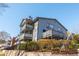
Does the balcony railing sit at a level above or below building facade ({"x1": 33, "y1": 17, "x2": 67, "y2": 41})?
below

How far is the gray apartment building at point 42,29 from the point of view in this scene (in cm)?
275

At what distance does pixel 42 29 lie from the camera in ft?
9.05

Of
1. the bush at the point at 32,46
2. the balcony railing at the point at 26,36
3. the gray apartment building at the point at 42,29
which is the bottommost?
the bush at the point at 32,46

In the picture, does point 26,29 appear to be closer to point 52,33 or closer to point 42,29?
point 42,29

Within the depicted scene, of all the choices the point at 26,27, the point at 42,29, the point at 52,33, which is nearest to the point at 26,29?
the point at 26,27

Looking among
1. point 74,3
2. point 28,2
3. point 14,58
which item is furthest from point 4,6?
point 74,3

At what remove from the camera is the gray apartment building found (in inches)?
108

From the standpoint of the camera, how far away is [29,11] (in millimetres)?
2775

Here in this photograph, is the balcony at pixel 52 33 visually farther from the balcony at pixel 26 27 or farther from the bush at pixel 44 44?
the balcony at pixel 26 27

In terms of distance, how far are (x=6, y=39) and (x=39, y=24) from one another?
1.43 ft

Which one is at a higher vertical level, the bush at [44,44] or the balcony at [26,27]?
the balcony at [26,27]

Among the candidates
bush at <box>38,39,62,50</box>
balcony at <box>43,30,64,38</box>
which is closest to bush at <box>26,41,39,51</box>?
bush at <box>38,39,62,50</box>

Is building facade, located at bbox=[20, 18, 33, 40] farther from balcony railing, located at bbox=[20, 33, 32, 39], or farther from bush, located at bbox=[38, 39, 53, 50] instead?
bush, located at bbox=[38, 39, 53, 50]

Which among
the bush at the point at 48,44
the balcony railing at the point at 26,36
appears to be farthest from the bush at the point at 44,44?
the balcony railing at the point at 26,36
